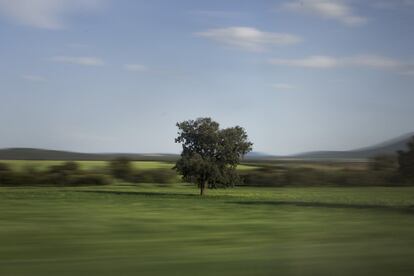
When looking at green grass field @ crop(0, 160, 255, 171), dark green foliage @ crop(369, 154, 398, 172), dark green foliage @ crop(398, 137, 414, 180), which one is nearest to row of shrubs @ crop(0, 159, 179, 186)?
green grass field @ crop(0, 160, 255, 171)

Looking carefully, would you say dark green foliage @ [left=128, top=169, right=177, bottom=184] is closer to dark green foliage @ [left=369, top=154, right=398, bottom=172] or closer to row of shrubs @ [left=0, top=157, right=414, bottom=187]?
row of shrubs @ [left=0, top=157, right=414, bottom=187]

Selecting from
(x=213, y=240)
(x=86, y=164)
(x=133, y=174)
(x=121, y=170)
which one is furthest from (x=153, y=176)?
Answer: (x=213, y=240)

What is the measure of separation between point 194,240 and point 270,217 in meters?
2.54

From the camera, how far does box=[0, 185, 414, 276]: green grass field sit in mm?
6059

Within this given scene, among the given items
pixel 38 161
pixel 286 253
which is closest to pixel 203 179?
pixel 38 161

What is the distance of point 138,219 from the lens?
903 cm

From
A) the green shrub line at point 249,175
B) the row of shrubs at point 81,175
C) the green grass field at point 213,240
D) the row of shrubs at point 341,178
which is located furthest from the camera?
the row of shrubs at point 81,175

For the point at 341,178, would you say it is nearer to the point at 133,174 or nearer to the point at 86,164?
the point at 86,164

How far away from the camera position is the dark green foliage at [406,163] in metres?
8.68

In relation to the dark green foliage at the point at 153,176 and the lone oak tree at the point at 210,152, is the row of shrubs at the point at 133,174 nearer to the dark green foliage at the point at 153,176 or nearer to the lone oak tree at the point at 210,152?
the dark green foliage at the point at 153,176

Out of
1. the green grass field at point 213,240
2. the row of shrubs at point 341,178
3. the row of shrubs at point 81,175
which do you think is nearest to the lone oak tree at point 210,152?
the row of shrubs at point 81,175

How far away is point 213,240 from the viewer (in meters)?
7.48

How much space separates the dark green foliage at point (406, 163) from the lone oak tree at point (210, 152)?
3859cm

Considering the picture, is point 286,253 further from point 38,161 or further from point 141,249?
point 38,161
